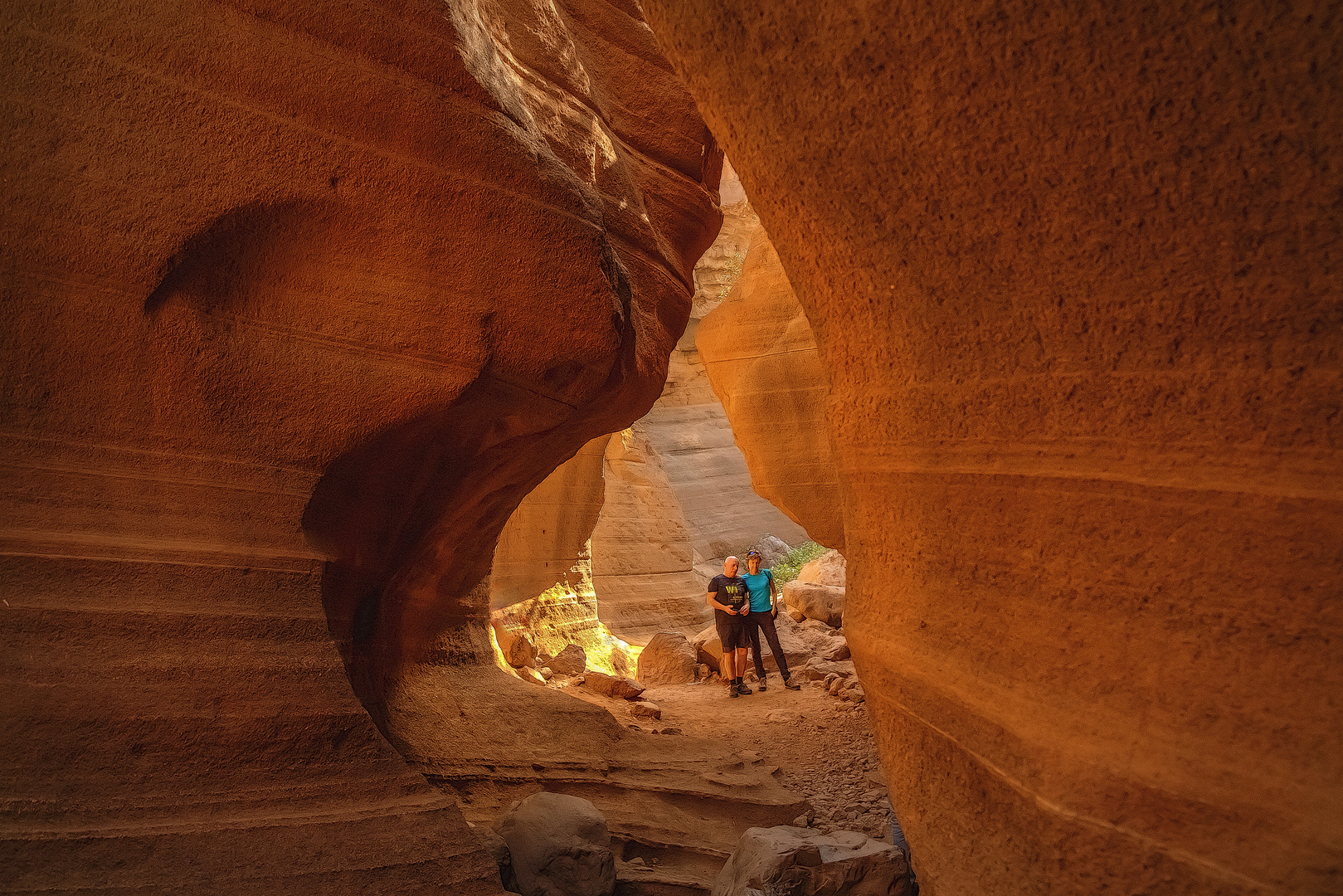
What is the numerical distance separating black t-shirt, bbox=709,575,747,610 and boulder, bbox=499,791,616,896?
4.13m

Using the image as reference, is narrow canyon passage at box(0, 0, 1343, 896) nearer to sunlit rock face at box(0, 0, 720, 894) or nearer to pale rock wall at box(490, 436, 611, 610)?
sunlit rock face at box(0, 0, 720, 894)

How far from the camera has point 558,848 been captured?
3.34m

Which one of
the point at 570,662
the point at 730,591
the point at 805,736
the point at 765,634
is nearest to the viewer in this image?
the point at 805,736

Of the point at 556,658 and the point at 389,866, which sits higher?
the point at 389,866

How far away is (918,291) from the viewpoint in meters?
2.06

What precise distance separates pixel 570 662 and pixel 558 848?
5.11 metres

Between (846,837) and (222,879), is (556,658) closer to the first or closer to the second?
(846,837)

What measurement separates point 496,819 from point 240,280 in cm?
257

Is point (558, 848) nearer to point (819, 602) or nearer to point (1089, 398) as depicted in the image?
point (1089, 398)

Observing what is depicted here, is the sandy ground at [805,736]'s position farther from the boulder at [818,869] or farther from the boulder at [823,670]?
the boulder at [818,869]

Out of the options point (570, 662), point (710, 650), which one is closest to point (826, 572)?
point (710, 650)

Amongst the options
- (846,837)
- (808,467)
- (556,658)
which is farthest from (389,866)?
(808,467)

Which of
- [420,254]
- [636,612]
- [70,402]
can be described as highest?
[420,254]

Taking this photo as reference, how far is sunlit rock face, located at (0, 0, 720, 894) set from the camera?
2.43m
